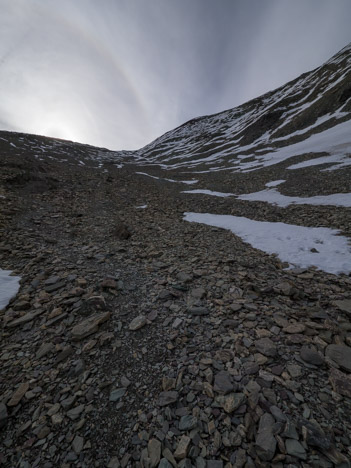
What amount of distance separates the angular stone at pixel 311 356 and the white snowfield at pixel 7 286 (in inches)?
285

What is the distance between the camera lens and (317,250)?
304 inches

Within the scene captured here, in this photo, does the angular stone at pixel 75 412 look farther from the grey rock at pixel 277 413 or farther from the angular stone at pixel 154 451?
the grey rock at pixel 277 413

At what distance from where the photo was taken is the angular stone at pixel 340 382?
285cm

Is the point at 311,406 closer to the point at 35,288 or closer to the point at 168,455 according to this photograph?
the point at 168,455

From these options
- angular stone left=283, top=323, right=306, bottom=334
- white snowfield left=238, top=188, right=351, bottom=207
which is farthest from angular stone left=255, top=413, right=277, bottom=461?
white snowfield left=238, top=188, right=351, bottom=207

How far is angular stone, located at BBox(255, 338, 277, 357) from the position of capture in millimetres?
3547

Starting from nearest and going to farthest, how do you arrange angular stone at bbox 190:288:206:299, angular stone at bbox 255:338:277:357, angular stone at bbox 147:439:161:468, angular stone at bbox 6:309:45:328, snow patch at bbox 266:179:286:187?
angular stone at bbox 147:439:161:468, angular stone at bbox 255:338:277:357, angular stone at bbox 6:309:45:328, angular stone at bbox 190:288:206:299, snow patch at bbox 266:179:286:187

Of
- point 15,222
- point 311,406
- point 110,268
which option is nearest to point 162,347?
point 311,406

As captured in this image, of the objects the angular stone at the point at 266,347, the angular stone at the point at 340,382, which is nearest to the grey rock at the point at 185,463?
the angular stone at the point at 266,347

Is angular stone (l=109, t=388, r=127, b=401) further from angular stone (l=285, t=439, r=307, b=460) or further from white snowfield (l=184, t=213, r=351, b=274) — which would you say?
white snowfield (l=184, t=213, r=351, b=274)

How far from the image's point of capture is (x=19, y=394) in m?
3.20

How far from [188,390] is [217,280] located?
340 cm

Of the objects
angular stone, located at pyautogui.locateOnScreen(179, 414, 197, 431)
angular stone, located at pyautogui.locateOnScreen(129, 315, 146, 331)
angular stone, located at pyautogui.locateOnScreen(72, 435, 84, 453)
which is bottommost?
angular stone, located at pyautogui.locateOnScreen(179, 414, 197, 431)

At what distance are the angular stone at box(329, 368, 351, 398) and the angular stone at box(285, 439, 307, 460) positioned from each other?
3.63 feet
